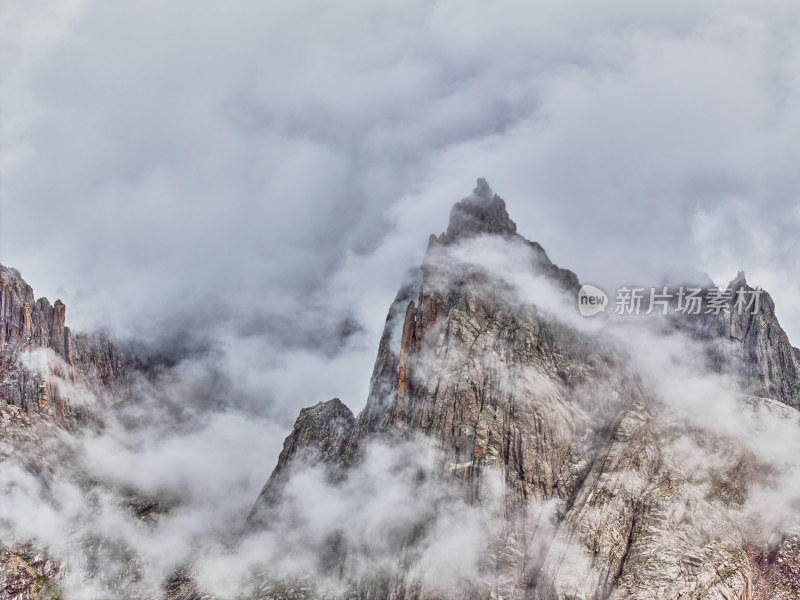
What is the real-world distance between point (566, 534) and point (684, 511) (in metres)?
29.1

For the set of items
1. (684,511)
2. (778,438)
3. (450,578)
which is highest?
(778,438)

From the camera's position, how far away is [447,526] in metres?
195

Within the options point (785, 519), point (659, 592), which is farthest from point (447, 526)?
point (785, 519)

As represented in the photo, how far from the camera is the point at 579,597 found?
542ft

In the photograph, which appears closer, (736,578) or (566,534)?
(736,578)

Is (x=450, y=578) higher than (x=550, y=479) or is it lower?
lower

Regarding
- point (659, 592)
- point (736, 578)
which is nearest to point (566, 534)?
point (659, 592)

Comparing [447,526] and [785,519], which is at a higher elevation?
[785,519]

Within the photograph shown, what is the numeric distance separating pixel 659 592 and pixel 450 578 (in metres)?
50.9

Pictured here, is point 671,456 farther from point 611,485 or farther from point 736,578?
point 736,578

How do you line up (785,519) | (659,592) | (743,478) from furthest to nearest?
1. (743,478)
2. (785,519)
3. (659,592)

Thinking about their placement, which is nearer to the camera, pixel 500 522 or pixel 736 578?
pixel 736 578

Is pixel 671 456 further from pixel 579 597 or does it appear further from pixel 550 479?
pixel 579 597

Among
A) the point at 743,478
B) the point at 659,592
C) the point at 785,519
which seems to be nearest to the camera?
the point at 659,592
